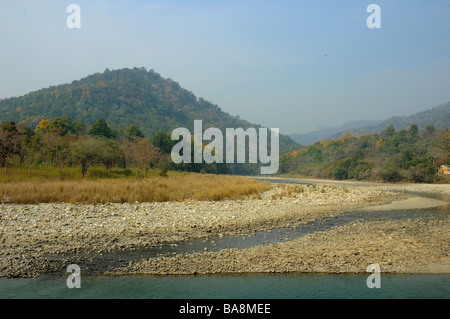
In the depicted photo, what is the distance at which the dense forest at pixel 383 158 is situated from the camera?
5778 centimetres

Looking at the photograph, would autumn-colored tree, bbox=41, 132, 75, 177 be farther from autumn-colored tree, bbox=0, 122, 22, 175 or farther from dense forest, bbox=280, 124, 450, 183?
dense forest, bbox=280, 124, 450, 183

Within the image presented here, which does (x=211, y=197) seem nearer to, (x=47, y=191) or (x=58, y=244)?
(x=47, y=191)

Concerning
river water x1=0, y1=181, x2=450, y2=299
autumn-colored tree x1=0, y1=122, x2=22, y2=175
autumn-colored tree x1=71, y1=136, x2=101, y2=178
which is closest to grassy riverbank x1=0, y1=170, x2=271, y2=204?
autumn-colored tree x1=0, y1=122, x2=22, y2=175

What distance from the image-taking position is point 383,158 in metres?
78.5

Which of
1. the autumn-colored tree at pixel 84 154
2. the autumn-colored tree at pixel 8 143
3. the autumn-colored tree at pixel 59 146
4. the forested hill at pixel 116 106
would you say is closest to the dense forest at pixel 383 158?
the autumn-colored tree at pixel 84 154

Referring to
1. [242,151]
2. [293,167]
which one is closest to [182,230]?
[293,167]

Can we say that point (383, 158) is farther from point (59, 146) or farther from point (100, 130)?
point (59, 146)

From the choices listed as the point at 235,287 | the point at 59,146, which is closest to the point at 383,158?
the point at 59,146

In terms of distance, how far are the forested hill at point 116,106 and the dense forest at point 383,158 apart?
159 feet

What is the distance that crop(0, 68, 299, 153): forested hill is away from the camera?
333 feet

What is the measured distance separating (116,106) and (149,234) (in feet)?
412

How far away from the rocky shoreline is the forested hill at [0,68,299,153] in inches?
2593

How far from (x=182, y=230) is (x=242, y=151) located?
111080mm

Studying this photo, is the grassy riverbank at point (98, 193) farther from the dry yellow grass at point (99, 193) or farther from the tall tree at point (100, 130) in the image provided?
the tall tree at point (100, 130)
